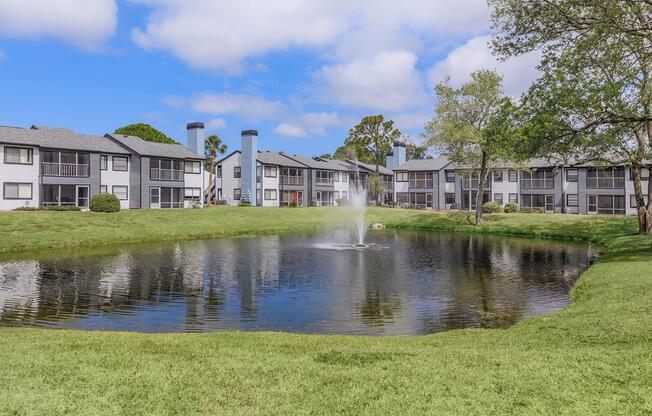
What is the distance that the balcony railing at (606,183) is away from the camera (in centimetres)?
6088

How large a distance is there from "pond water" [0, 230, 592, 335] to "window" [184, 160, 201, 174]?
30622 millimetres

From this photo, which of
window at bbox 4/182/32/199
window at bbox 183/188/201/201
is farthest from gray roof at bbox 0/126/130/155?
window at bbox 183/188/201/201

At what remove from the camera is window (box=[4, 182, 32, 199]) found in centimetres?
4625

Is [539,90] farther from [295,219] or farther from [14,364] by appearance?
[295,219]

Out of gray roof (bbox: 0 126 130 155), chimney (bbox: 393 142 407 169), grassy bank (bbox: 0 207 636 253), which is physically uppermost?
chimney (bbox: 393 142 407 169)

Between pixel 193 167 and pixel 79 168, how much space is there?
14.5 metres

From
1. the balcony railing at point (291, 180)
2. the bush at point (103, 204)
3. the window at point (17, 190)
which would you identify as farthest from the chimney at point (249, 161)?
the window at point (17, 190)

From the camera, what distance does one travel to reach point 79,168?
171ft

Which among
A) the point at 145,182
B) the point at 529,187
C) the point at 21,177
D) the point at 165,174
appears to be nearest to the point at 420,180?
the point at 529,187

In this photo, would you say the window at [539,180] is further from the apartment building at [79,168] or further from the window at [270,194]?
the apartment building at [79,168]

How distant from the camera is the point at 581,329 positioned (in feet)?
36.7

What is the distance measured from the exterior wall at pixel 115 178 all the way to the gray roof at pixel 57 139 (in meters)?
1.81

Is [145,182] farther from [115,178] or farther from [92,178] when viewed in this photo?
[92,178]

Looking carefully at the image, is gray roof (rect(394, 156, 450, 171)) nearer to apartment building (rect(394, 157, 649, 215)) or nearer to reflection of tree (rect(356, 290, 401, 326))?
apartment building (rect(394, 157, 649, 215))
